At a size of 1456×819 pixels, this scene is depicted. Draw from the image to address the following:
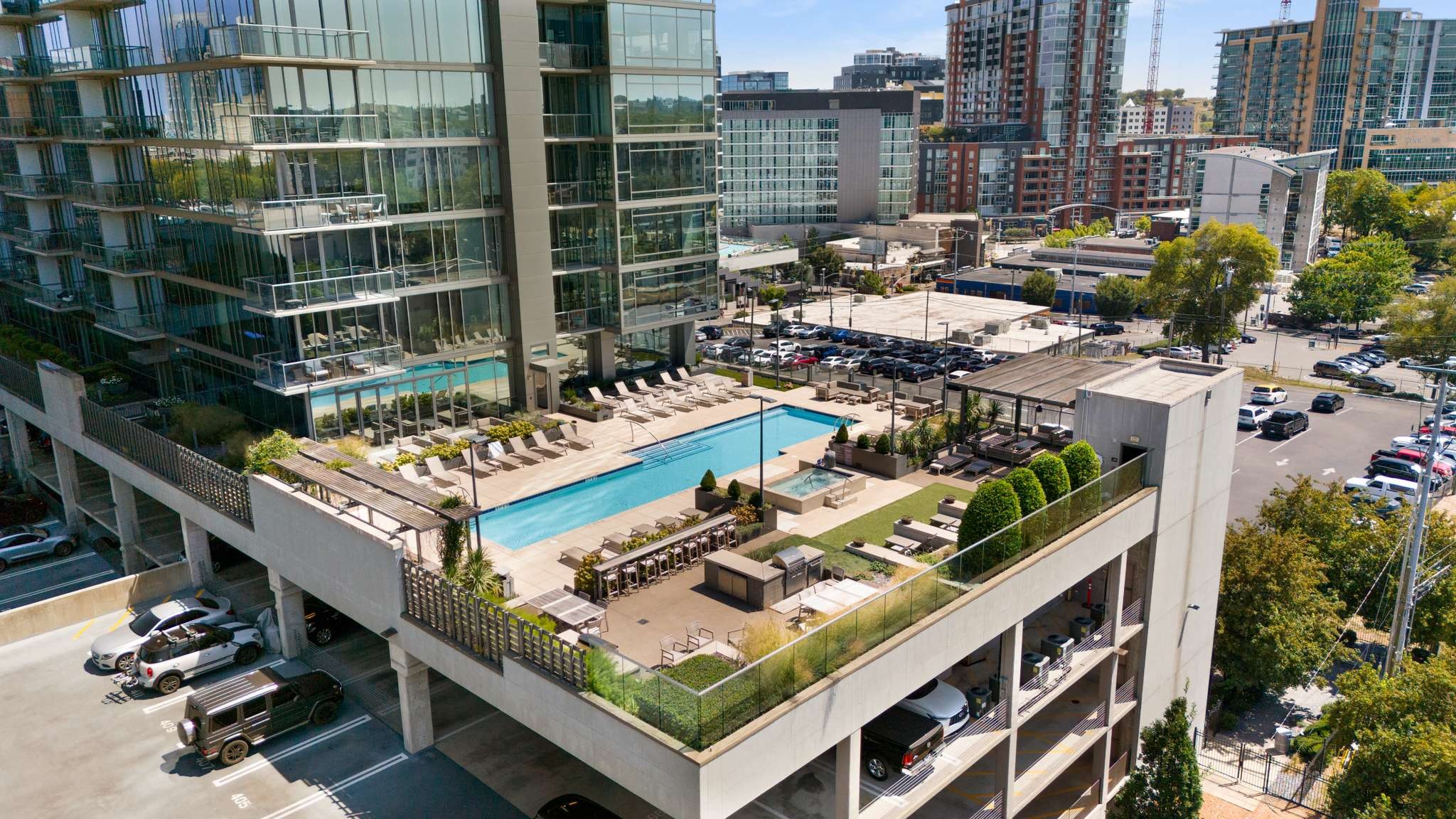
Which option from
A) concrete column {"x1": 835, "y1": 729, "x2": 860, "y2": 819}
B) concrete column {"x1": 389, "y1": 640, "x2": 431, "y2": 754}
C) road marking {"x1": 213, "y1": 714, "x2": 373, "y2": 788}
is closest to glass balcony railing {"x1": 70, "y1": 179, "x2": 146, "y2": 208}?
road marking {"x1": 213, "y1": 714, "x2": 373, "y2": 788}

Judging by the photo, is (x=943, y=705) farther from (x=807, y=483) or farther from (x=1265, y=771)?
(x=1265, y=771)

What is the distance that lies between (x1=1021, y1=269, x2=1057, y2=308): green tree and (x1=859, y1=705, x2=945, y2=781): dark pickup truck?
66.8 meters

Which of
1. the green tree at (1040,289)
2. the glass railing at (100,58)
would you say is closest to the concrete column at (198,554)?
the glass railing at (100,58)

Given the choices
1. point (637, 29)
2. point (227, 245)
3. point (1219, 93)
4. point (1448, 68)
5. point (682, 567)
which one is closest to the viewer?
point (682, 567)

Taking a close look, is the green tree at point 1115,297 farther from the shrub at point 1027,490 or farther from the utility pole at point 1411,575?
the shrub at point 1027,490

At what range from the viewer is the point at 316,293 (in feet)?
100

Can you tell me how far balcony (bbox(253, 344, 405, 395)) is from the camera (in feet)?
100

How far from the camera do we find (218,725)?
63.4 feet

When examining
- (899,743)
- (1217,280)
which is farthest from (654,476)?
(1217,280)

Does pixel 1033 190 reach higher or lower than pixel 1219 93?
lower

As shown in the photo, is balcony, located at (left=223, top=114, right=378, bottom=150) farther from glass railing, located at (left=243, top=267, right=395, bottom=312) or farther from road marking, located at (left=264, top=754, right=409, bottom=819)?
road marking, located at (left=264, top=754, right=409, bottom=819)

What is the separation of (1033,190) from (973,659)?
395ft

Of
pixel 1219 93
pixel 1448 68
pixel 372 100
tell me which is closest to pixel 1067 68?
pixel 1219 93

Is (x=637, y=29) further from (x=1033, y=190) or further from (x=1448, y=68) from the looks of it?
(x=1448, y=68)
